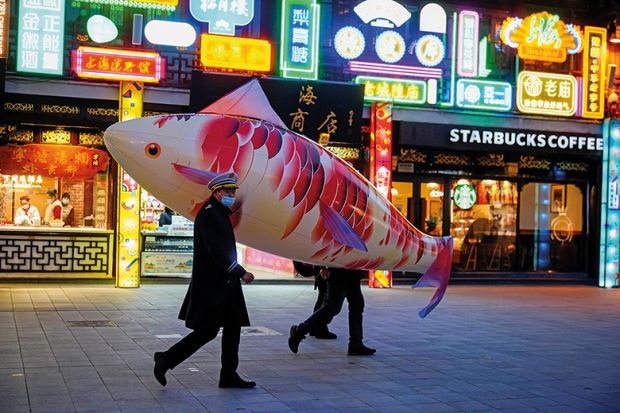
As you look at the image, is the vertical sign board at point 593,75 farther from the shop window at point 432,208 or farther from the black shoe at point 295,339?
the black shoe at point 295,339

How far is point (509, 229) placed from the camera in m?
19.2

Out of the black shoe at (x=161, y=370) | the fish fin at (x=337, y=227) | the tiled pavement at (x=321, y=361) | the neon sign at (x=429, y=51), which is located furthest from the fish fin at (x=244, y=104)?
the neon sign at (x=429, y=51)

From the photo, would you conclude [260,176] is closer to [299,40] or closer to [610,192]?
[299,40]

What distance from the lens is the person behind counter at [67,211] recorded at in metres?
16.0

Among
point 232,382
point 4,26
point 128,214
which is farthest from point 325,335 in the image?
point 4,26

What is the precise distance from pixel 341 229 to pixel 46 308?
636cm

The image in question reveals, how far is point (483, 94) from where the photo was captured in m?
17.8

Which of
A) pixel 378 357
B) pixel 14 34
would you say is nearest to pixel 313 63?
pixel 14 34

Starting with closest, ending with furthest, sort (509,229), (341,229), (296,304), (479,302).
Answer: (341,229), (296,304), (479,302), (509,229)

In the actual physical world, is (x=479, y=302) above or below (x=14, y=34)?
below

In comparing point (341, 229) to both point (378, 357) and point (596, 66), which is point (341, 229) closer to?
point (378, 357)

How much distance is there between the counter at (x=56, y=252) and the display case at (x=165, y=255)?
0.72 metres

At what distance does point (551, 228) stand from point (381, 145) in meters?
5.61

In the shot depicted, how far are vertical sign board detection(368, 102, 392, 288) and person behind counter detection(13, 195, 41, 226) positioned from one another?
22.1 feet
